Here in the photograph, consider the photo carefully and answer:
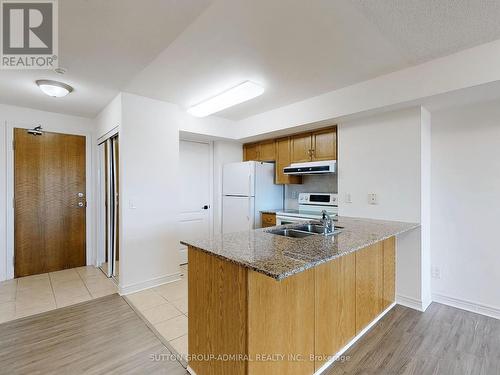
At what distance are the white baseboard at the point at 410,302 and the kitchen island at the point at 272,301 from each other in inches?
34.5

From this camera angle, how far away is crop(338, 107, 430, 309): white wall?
103 inches

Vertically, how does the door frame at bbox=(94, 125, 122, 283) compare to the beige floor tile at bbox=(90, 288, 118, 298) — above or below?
above

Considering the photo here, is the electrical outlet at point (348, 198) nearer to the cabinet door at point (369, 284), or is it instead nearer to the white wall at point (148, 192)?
the cabinet door at point (369, 284)

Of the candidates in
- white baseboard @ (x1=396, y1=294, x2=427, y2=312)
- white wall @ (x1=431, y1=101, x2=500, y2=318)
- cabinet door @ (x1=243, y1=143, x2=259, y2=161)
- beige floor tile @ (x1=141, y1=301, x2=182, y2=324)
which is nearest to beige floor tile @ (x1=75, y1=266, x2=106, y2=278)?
beige floor tile @ (x1=141, y1=301, x2=182, y2=324)

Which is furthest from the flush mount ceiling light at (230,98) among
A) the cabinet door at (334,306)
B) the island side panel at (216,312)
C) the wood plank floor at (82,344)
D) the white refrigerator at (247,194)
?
the wood plank floor at (82,344)

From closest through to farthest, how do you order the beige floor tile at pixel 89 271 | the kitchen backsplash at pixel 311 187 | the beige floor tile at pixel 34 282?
the beige floor tile at pixel 34 282 → the beige floor tile at pixel 89 271 → the kitchen backsplash at pixel 311 187

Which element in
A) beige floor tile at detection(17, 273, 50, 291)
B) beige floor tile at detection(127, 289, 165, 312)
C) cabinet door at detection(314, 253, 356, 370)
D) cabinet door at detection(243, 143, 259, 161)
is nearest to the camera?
cabinet door at detection(314, 253, 356, 370)

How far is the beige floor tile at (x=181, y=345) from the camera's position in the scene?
1959 mm

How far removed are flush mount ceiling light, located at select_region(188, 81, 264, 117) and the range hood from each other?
3.91 feet

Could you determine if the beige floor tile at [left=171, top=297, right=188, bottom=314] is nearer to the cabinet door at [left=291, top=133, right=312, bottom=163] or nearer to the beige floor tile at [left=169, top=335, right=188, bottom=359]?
the beige floor tile at [left=169, top=335, right=188, bottom=359]

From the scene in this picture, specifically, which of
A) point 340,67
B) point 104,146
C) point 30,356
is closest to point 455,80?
point 340,67

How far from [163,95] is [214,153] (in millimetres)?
1571

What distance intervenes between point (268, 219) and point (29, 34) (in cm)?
321

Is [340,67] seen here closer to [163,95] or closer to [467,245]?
[163,95]
